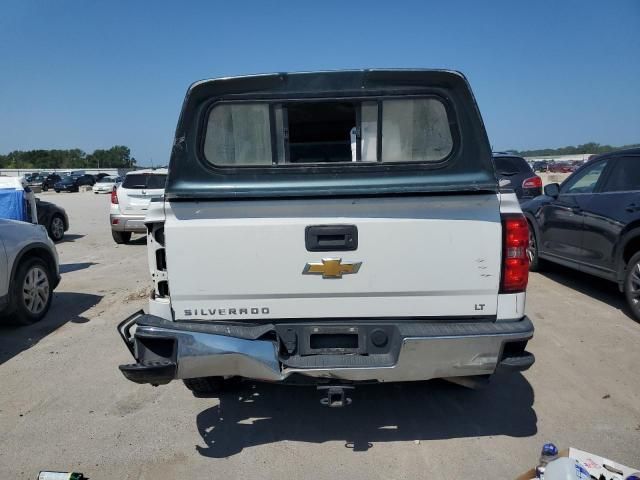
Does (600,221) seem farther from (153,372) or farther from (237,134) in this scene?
(153,372)

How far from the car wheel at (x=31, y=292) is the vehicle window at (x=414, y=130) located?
442 cm

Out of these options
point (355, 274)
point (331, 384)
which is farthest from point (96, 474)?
point (355, 274)

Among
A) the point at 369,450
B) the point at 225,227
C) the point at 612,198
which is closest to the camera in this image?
the point at 225,227

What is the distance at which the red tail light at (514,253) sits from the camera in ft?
8.99

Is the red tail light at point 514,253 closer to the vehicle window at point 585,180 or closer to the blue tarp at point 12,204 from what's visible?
the vehicle window at point 585,180

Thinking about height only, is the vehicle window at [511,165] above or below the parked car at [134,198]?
above

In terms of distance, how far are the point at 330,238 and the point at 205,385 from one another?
1.65 m

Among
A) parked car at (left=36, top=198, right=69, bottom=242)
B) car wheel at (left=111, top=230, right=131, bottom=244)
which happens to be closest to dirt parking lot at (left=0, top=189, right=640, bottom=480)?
car wheel at (left=111, top=230, right=131, bottom=244)

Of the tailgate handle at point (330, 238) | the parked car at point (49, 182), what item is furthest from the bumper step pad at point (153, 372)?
the parked car at point (49, 182)

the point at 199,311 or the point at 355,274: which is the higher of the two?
the point at 355,274

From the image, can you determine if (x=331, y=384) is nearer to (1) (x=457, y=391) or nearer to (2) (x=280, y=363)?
(2) (x=280, y=363)

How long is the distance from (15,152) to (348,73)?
129 meters

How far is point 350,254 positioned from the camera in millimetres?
2777

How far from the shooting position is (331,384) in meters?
2.86
